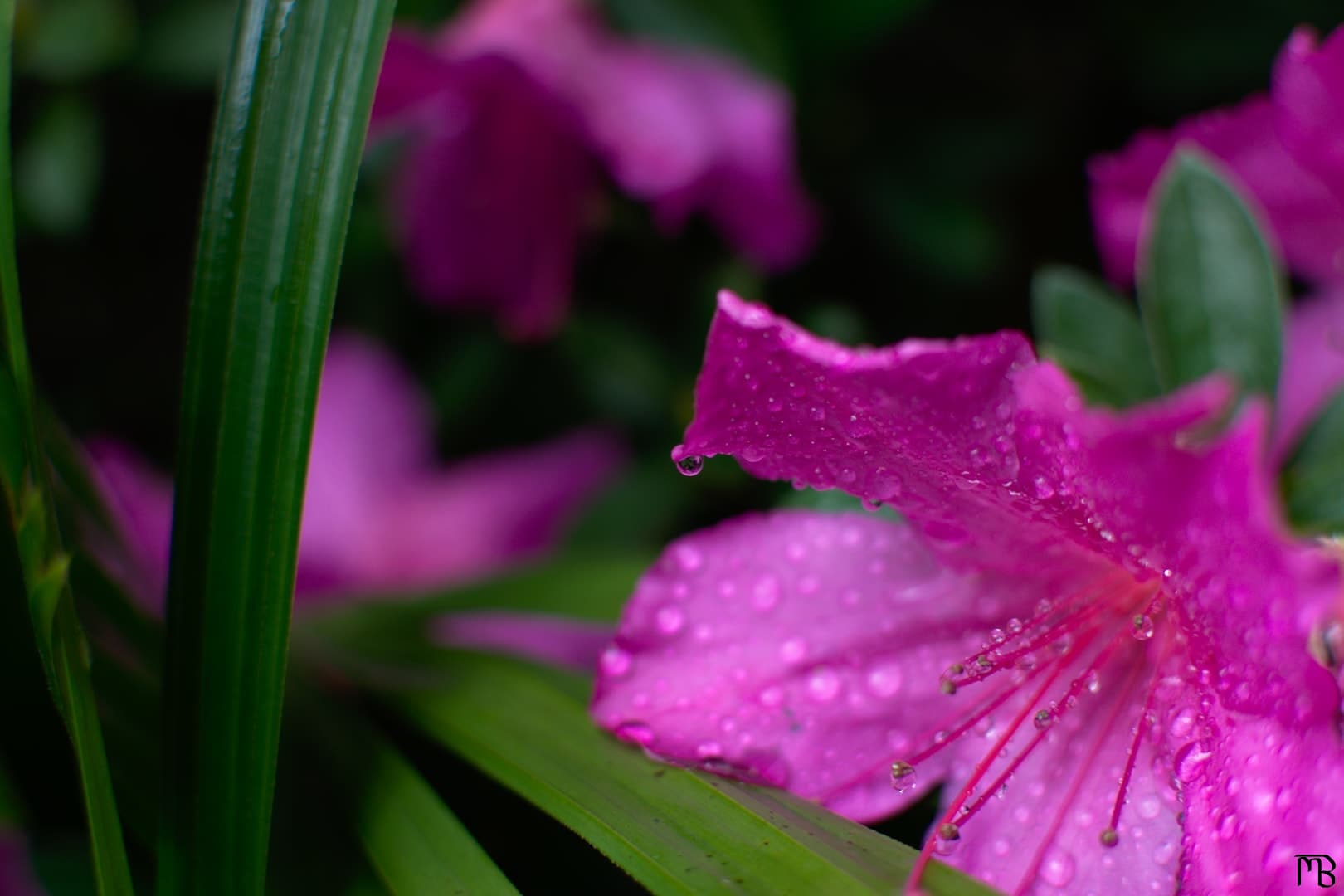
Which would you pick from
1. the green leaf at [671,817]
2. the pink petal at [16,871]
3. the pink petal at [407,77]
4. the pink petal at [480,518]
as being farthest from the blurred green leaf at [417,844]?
the pink petal at [480,518]

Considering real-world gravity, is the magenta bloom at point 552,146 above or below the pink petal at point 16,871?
above

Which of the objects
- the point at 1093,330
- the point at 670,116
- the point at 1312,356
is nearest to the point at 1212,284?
the point at 1093,330

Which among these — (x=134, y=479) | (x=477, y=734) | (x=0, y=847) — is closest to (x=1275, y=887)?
(x=477, y=734)

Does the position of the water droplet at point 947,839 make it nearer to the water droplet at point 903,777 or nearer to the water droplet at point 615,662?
the water droplet at point 903,777

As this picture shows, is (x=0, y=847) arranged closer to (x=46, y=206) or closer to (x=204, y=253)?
(x=204, y=253)

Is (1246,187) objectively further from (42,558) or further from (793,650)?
(42,558)

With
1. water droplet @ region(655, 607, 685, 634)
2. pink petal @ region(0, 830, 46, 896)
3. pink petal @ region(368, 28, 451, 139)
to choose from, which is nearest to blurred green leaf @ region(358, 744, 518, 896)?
water droplet @ region(655, 607, 685, 634)

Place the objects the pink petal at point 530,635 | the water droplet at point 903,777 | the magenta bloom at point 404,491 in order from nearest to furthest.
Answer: the water droplet at point 903,777 → the pink petal at point 530,635 → the magenta bloom at point 404,491
